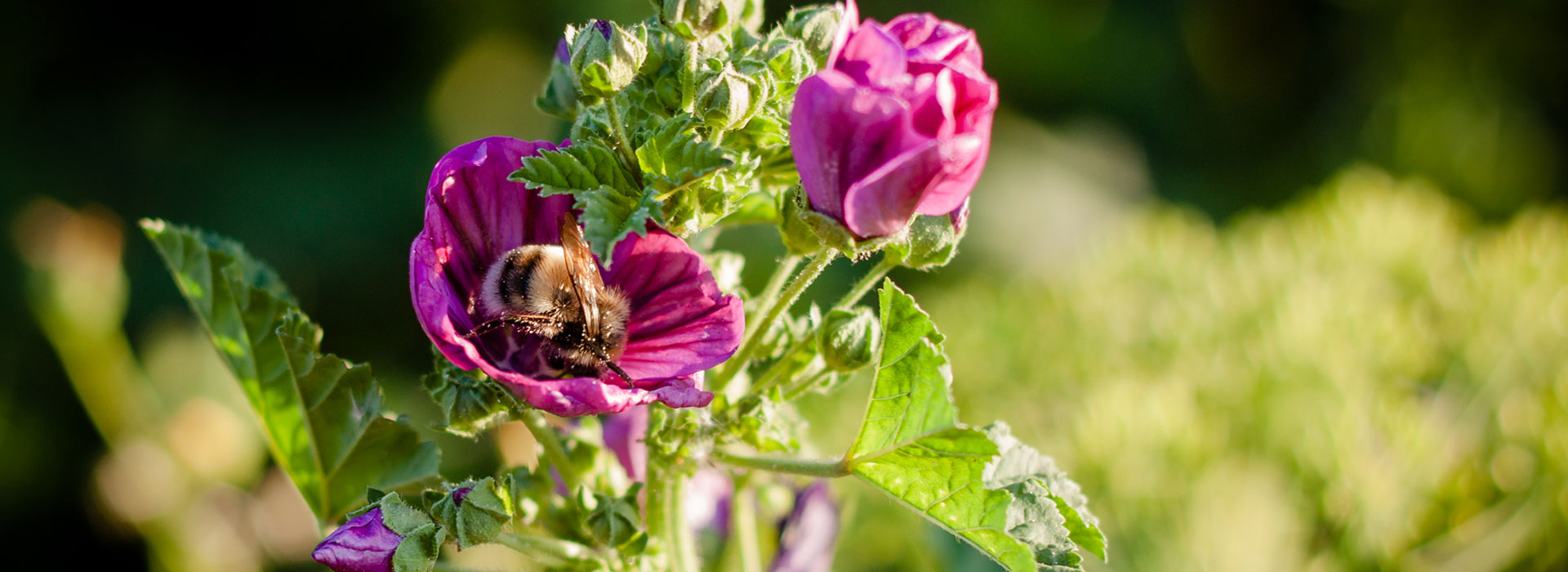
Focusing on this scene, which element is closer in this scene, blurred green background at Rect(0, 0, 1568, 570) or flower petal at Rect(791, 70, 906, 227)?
flower petal at Rect(791, 70, 906, 227)

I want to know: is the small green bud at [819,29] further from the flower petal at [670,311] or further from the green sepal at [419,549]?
the green sepal at [419,549]

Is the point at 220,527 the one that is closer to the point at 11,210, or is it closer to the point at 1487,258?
the point at 11,210

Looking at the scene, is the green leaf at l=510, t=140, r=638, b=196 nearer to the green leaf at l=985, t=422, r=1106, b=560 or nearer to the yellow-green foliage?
the green leaf at l=985, t=422, r=1106, b=560

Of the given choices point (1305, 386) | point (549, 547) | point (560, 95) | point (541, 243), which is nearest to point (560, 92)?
point (560, 95)

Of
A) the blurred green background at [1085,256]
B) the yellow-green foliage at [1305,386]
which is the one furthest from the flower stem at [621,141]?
the yellow-green foliage at [1305,386]

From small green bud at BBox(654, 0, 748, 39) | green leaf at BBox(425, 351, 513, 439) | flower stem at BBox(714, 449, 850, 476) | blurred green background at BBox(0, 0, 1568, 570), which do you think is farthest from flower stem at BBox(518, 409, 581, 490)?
blurred green background at BBox(0, 0, 1568, 570)

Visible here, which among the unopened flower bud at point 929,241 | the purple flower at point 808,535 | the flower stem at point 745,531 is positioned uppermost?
the unopened flower bud at point 929,241
